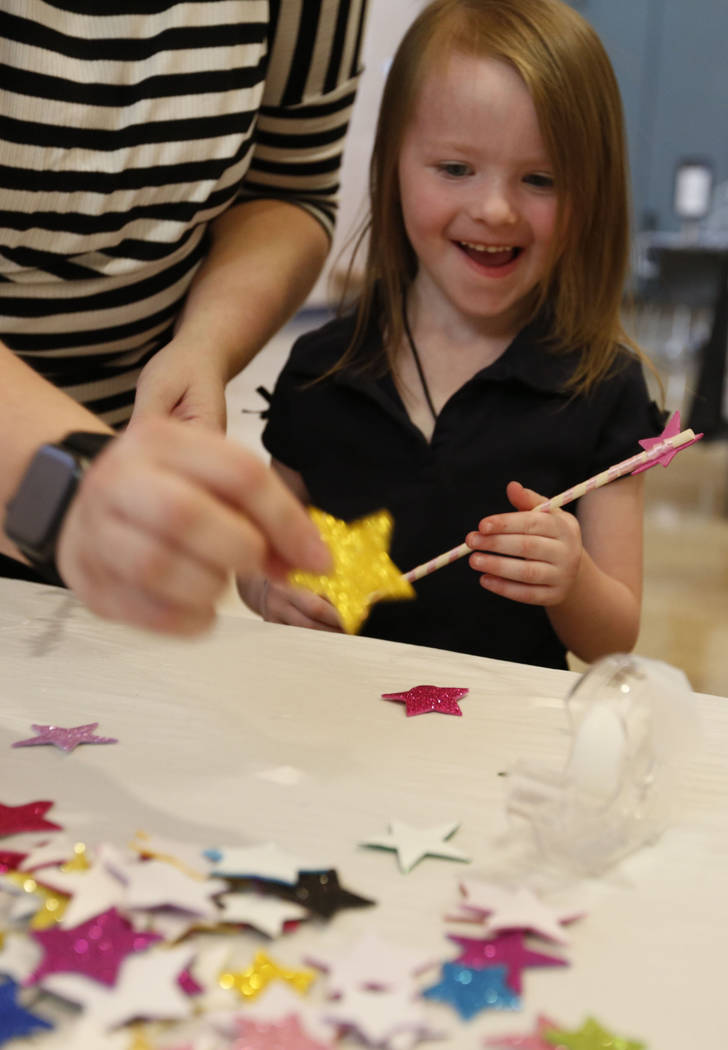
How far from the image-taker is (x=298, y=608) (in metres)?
0.95

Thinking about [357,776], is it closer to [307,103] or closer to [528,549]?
[528,549]

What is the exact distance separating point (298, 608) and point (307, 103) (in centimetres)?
51

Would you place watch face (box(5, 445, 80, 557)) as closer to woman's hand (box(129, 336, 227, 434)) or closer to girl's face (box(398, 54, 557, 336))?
woman's hand (box(129, 336, 227, 434))

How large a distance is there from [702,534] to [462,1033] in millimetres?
3049

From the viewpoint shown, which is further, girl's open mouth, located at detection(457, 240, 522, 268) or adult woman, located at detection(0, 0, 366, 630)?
girl's open mouth, located at detection(457, 240, 522, 268)

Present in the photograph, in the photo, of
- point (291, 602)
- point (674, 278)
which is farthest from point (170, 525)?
point (674, 278)

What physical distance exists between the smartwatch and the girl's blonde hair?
0.71 m

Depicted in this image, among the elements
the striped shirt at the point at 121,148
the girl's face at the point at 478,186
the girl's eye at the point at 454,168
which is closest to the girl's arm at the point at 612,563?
the girl's face at the point at 478,186

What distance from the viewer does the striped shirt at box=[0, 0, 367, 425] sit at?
0.86 m

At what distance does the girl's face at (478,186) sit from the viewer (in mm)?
1016

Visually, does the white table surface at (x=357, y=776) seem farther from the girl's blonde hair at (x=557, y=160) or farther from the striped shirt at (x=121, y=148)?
the girl's blonde hair at (x=557, y=160)

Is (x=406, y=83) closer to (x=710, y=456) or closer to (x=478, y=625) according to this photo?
(x=478, y=625)

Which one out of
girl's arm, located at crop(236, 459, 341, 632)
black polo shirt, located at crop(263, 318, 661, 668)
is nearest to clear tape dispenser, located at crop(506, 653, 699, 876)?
girl's arm, located at crop(236, 459, 341, 632)

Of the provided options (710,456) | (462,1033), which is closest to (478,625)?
(462,1033)
